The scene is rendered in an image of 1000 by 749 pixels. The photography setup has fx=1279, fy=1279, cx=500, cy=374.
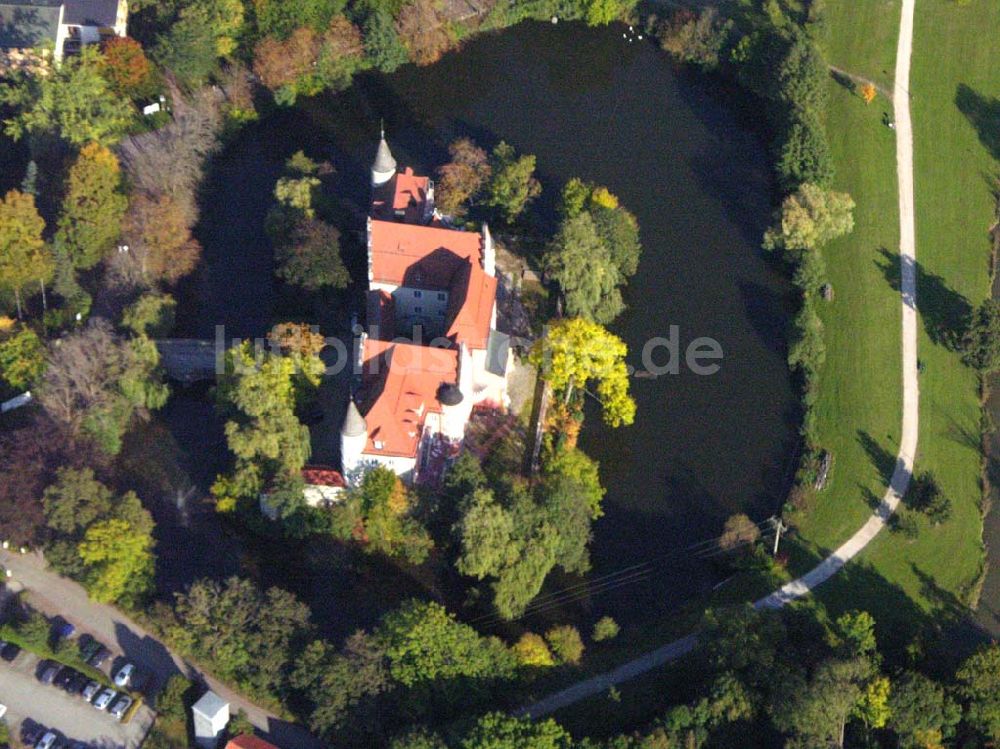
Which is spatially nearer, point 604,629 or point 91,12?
point 604,629

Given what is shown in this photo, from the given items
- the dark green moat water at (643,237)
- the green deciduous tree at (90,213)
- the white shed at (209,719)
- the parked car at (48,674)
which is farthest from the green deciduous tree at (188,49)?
the white shed at (209,719)

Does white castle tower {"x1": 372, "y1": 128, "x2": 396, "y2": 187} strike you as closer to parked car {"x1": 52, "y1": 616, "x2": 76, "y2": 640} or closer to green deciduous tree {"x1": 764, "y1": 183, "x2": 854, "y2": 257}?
green deciduous tree {"x1": 764, "y1": 183, "x2": 854, "y2": 257}

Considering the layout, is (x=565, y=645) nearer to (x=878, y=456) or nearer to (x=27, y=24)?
(x=878, y=456)

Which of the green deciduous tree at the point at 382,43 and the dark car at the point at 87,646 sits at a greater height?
the green deciduous tree at the point at 382,43

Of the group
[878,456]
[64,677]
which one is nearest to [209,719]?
[64,677]

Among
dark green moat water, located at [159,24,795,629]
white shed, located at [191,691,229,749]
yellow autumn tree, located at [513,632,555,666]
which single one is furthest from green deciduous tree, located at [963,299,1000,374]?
white shed, located at [191,691,229,749]

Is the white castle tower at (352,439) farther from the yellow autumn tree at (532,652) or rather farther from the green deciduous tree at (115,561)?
the yellow autumn tree at (532,652)
